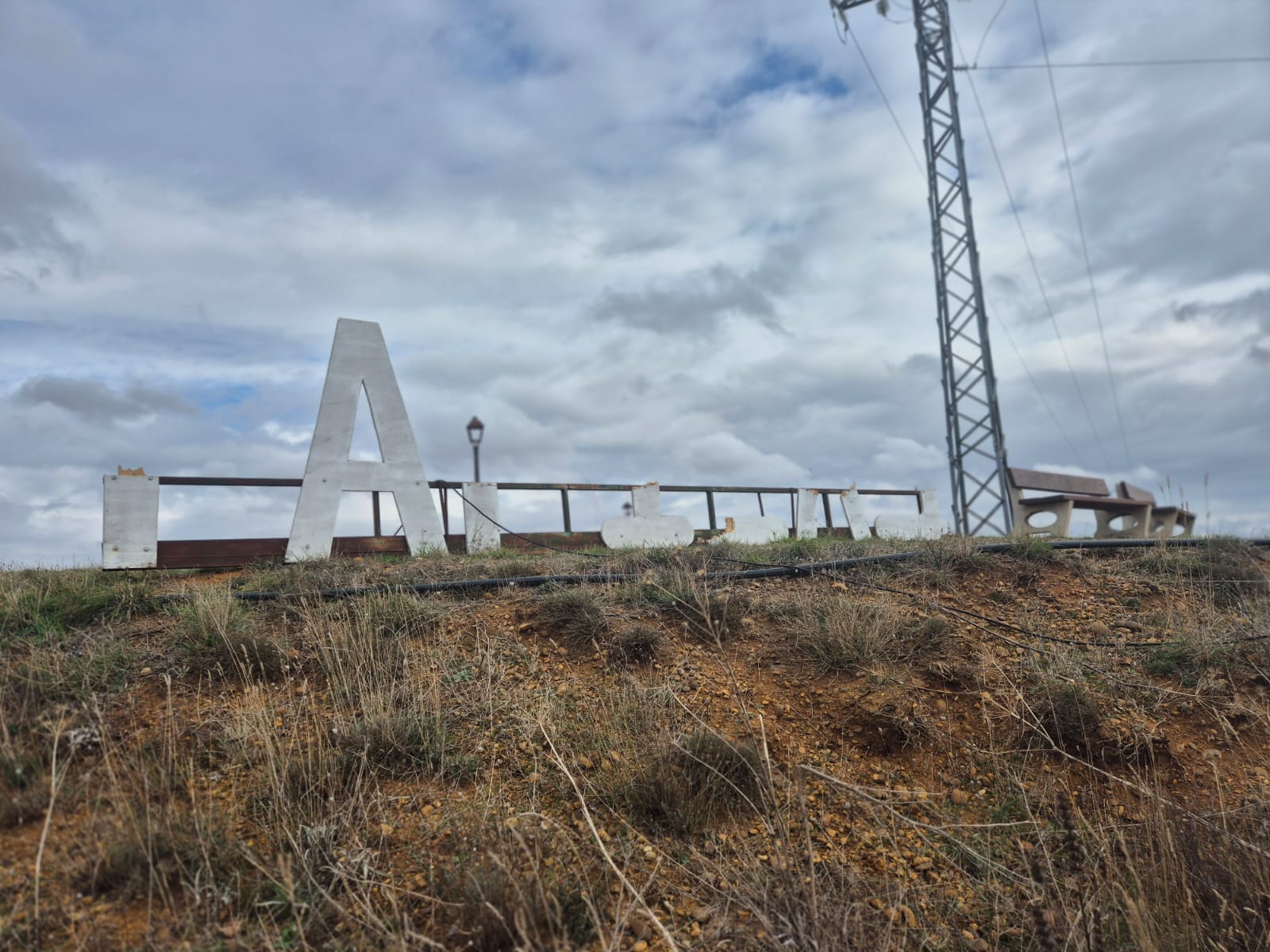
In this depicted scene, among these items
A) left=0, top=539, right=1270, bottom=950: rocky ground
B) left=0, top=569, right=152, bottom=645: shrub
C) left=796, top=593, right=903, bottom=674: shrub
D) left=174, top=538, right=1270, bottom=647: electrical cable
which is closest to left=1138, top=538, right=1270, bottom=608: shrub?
left=174, top=538, right=1270, bottom=647: electrical cable

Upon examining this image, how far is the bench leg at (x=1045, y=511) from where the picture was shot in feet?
49.5

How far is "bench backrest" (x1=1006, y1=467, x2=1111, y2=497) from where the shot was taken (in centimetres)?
1623

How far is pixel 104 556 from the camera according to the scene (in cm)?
876

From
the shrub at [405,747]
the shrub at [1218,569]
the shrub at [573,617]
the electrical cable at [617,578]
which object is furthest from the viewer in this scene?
the shrub at [1218,569]

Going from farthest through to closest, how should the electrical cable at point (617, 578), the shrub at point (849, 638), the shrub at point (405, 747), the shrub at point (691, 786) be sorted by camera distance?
1. the electrical cable at point (617, 578)
2. the shrub at point (849, 638)
3. the shrub at point (405, 747)
4. the shrub at point (691, 786)

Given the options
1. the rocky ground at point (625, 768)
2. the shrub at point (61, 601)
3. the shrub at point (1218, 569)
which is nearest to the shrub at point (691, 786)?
the rocky ground at point (625, 768)

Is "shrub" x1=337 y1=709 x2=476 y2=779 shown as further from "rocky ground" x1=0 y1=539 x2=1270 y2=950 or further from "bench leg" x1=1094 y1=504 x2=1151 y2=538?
"bench leg" x1=1094 y1=504 x2=1151 y2=538

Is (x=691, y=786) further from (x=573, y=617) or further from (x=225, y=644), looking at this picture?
(x=225, y=644)

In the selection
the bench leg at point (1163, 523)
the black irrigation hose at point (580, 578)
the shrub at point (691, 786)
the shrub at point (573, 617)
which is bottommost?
the shrub at point (691, 786)

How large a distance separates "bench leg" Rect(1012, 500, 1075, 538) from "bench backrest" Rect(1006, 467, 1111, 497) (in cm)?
44

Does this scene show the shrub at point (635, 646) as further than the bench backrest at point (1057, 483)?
No

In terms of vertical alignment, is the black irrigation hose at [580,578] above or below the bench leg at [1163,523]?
below

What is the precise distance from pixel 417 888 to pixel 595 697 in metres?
2.03

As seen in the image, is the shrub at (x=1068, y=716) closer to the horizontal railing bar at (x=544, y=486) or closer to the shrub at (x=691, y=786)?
the shrub at (x=691, y=786)
